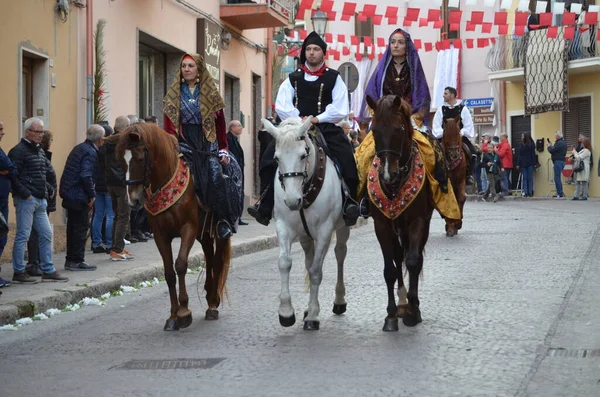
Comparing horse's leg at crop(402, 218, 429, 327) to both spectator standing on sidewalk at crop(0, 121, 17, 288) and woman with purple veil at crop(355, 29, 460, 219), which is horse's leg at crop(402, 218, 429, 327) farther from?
spectator standing on sidewalk at crop(0, 121, 17, 288)

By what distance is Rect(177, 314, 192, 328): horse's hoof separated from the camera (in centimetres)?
936

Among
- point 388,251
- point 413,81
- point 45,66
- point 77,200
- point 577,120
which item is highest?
point 577,120

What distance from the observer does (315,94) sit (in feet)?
31.8

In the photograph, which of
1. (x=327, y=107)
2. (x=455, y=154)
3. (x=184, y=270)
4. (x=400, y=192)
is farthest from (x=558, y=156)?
(x=184, y=270)

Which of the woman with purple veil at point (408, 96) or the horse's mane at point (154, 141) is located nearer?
the horse's mane at point (154, 141)

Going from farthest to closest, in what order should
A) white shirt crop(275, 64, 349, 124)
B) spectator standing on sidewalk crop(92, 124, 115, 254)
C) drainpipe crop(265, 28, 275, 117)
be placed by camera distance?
1. drainpipe crop(265, 28, 275, 117)
2. spectator standing on sidewalk crop(92, 124, 115, 254)
3. white shirt crop(275, 64, 349, 124)

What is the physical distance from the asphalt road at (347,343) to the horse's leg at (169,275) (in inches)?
6.2

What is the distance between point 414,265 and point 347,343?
1.12 m

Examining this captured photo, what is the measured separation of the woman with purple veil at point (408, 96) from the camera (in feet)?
31.5

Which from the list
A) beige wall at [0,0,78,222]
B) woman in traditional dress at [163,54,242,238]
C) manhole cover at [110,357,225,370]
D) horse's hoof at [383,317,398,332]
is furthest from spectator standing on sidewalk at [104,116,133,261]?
manhole cover at [110,357,225,370]

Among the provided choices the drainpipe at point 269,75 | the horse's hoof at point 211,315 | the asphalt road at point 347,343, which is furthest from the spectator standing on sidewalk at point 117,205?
the drainpipe at point 269,75

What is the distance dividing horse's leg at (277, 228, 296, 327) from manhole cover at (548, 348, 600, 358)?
2.11 meters

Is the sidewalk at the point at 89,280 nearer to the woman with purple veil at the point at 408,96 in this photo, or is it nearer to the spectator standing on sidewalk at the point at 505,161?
the woman with purple veil at the point at 408,96

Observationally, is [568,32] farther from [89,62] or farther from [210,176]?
[210,176]
